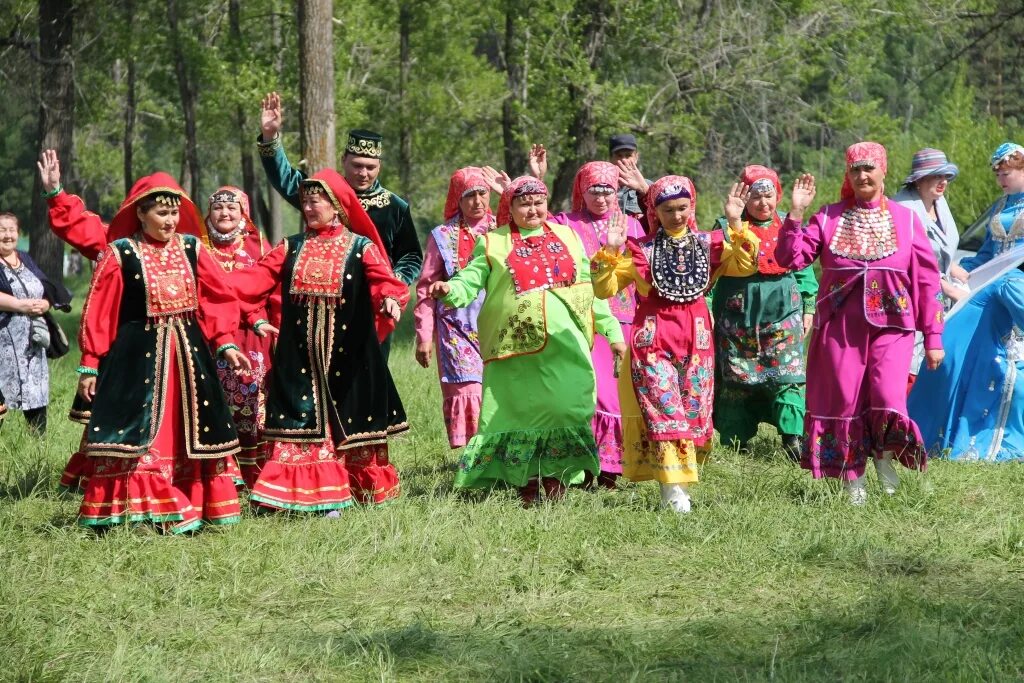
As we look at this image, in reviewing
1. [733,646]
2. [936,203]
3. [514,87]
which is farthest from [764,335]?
[514,87]

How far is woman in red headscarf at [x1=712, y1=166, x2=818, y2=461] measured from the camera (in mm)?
9344

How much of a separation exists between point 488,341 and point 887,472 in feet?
7.40

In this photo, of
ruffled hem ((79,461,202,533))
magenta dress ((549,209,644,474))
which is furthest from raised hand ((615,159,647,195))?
ruffled hem ((79,461,202,533))

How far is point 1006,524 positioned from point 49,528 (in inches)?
183

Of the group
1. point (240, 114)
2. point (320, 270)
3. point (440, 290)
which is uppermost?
point (240, 114)

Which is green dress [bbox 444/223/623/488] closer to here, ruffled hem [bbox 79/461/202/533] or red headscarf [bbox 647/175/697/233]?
red headscarf [bbox 647/175/697/233]

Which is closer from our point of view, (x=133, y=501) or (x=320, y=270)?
(x=133, y=501)

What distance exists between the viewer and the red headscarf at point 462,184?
895 centimetres

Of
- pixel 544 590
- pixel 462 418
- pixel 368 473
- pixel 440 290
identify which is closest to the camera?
pixel 544 590

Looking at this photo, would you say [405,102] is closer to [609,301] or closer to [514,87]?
[514,87]

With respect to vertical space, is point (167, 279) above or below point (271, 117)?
below

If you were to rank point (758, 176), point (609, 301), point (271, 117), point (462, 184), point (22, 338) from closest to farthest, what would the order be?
point (271, 117)
point (609, 301)
point (462, 184)
point (758, 176)
point (22, 338)

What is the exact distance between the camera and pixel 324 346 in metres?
7.45

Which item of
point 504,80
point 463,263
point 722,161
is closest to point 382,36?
point 504,80
